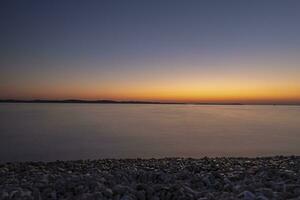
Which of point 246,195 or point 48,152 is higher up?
point 246,195

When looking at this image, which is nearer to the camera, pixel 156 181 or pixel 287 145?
pixel 156 181

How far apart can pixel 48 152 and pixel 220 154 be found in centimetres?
1137

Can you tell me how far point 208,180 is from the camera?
24.4 ft

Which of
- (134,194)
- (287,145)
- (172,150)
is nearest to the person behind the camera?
(134,194)

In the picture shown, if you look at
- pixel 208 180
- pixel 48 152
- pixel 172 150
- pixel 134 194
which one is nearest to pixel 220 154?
pixel 172 150

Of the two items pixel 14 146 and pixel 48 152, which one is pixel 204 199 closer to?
pixel 48 152

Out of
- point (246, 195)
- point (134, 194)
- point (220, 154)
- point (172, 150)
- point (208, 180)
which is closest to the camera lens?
point (246, 195)

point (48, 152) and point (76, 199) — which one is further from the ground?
point (76, 199)

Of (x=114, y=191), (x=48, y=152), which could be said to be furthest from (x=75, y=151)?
(x=114, y=191)

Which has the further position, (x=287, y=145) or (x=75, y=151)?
(x=287, y=145)

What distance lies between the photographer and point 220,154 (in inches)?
848

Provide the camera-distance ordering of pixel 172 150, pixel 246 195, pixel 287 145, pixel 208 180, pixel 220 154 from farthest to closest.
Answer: pixel 287 145, pixel 172 150, pixel 220 154, pixel 208 180, pixel 246 195

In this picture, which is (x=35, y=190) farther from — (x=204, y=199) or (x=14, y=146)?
(x=14, y=146)

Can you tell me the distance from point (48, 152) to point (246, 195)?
18.3 meters
